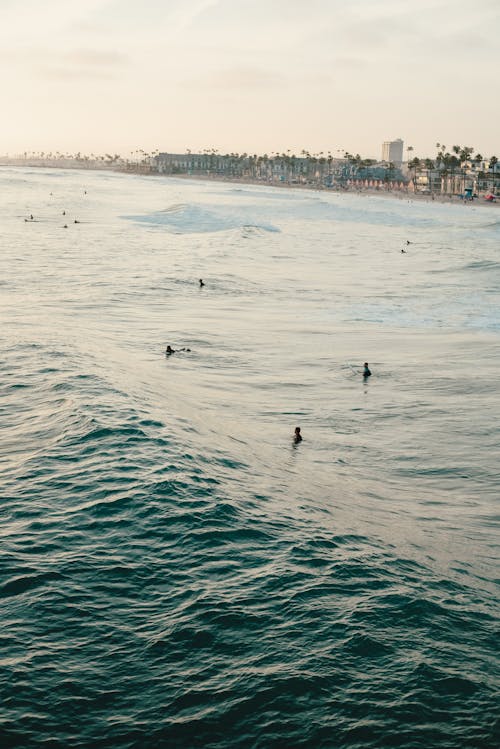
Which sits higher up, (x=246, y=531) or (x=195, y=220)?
(x=195, y=220)

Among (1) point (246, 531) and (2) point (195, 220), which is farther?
(2) point (195, 220)

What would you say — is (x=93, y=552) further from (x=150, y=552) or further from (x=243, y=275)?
(x=243, y=275)

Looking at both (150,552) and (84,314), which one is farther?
(84,314)

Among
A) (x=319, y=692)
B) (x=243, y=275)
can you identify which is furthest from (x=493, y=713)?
(x=243, y=275)

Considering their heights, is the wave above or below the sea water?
above

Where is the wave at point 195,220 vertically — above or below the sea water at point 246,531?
above

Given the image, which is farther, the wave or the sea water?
the wave

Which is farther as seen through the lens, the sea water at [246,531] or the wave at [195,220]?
the wave at [195,220]

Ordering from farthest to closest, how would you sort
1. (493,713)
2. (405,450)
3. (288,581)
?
1. (405,450)
2. (288,581)
3. (493,713)
